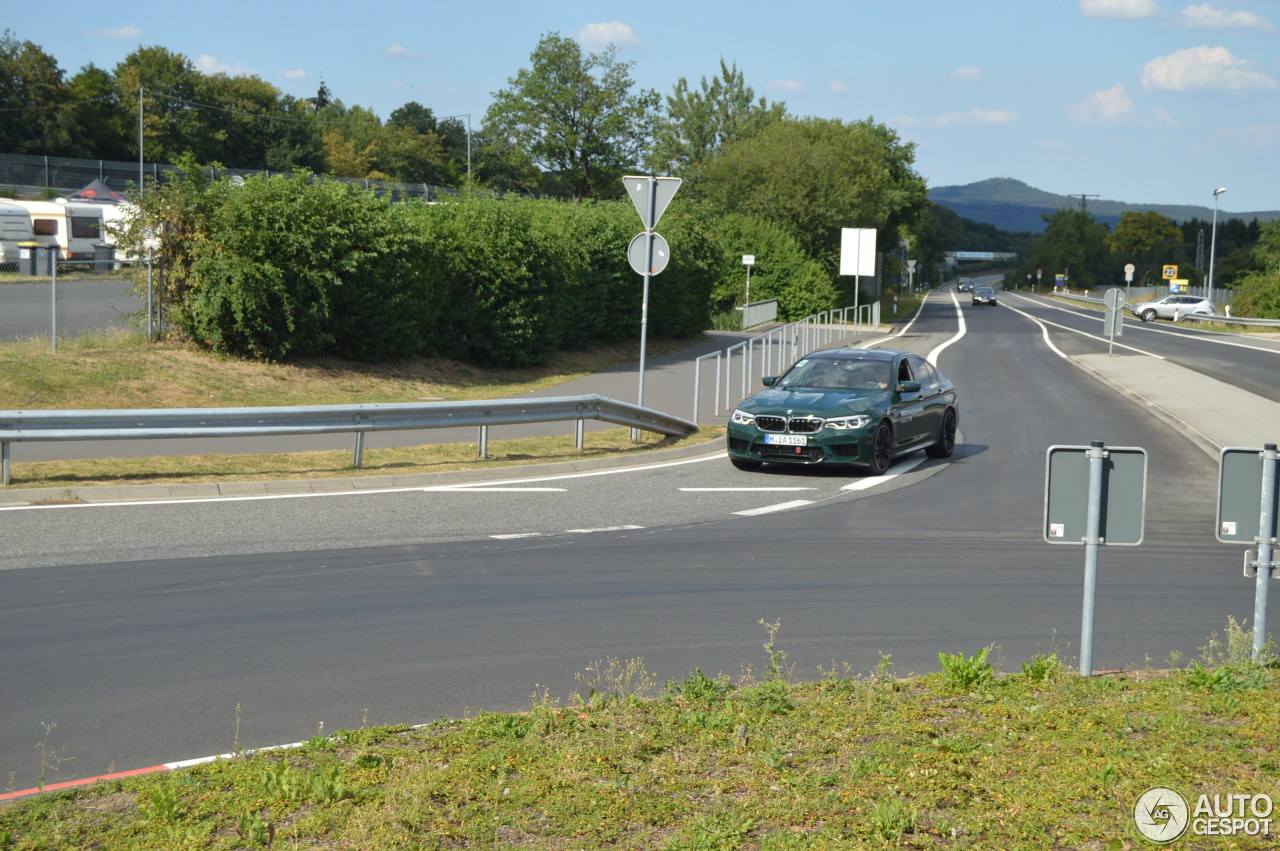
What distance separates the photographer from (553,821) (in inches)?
170

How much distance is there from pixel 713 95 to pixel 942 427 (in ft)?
289

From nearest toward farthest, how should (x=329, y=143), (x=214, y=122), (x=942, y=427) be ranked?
(x=942, y=427) → (x=214, y=122) → (x=329, y=143)

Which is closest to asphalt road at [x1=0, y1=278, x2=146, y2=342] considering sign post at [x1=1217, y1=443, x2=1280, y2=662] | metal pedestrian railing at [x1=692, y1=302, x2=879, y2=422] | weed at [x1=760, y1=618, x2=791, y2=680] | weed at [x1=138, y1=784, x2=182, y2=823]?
metal pedestrian railing at [x1=692, y1=302, x2=879, y2=422]

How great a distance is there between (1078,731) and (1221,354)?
38.1m

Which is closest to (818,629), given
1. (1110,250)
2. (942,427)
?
(942,427)

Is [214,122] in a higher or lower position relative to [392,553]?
higher

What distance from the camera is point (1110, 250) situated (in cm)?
16125

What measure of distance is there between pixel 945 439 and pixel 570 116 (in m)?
82.2

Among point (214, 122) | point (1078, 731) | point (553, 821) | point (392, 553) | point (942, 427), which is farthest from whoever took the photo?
point (214, 122)

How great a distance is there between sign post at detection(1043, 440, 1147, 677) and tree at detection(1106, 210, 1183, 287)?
161m

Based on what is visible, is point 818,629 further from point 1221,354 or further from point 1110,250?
point 1110,250

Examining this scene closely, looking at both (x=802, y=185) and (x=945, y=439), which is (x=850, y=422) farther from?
(x=802, y=185)

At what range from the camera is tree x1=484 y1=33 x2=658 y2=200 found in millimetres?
93938

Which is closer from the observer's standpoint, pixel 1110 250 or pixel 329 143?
pixel 329 143
